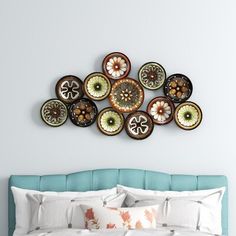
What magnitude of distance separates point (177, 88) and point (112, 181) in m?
0.85

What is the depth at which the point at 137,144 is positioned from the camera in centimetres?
440

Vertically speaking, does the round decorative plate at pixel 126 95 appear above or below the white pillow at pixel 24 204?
above

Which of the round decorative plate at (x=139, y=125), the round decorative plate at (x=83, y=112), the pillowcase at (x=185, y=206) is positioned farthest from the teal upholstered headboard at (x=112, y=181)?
the round decorative plate at (x=83, y=112)

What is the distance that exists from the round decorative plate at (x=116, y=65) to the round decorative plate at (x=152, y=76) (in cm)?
11

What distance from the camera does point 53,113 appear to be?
14.4 feet

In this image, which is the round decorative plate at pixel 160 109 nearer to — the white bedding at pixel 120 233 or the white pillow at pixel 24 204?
the white pillow at pixel 24 204

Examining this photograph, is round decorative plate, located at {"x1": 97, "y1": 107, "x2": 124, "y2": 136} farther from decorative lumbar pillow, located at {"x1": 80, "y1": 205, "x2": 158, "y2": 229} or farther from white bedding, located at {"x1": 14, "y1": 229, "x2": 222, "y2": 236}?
white bedding, located at {"x1": 14, "y1": 229, "x2": 222, "y2": 236}

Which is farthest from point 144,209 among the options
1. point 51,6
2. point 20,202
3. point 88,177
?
point 51,6

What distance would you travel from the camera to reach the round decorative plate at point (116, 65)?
14.4 feet

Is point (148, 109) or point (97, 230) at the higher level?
point (148, 109)

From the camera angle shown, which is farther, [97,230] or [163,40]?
[163,40]

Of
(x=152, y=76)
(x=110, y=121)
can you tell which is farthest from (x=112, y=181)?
(x=152, y=76)

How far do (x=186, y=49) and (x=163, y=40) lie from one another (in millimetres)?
188

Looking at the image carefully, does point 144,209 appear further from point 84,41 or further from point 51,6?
point 51,6
